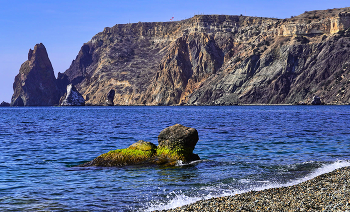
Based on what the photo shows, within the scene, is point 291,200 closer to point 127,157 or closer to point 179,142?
point 179,142

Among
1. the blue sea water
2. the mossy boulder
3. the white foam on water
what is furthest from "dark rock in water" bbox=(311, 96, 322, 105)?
the mossy boulder

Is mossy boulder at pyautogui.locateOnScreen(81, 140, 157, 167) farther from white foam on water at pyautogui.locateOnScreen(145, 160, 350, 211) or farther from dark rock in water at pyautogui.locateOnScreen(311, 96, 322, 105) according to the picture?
dark rock in water at pyautogui.locateOnScreen(311, 96, 322, 105)

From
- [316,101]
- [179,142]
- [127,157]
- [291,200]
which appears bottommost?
[316,101]

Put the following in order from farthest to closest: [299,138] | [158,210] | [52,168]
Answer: [299,138]
[52,168]
[158,210]

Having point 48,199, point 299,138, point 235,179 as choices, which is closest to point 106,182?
point 48,199

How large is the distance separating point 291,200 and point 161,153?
11.9 m

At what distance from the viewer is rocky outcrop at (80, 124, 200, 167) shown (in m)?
22.7

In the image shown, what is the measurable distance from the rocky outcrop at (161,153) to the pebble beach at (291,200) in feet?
27.8

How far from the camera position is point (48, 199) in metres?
15.0

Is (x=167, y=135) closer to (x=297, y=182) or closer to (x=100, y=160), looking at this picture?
(x=100, y=160)

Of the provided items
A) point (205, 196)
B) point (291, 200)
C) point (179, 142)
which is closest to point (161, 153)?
point (179, 142)

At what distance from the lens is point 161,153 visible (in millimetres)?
23703

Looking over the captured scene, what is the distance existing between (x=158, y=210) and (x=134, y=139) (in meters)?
24.2

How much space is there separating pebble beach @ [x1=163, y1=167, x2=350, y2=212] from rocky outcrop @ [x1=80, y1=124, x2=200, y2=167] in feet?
27.8
